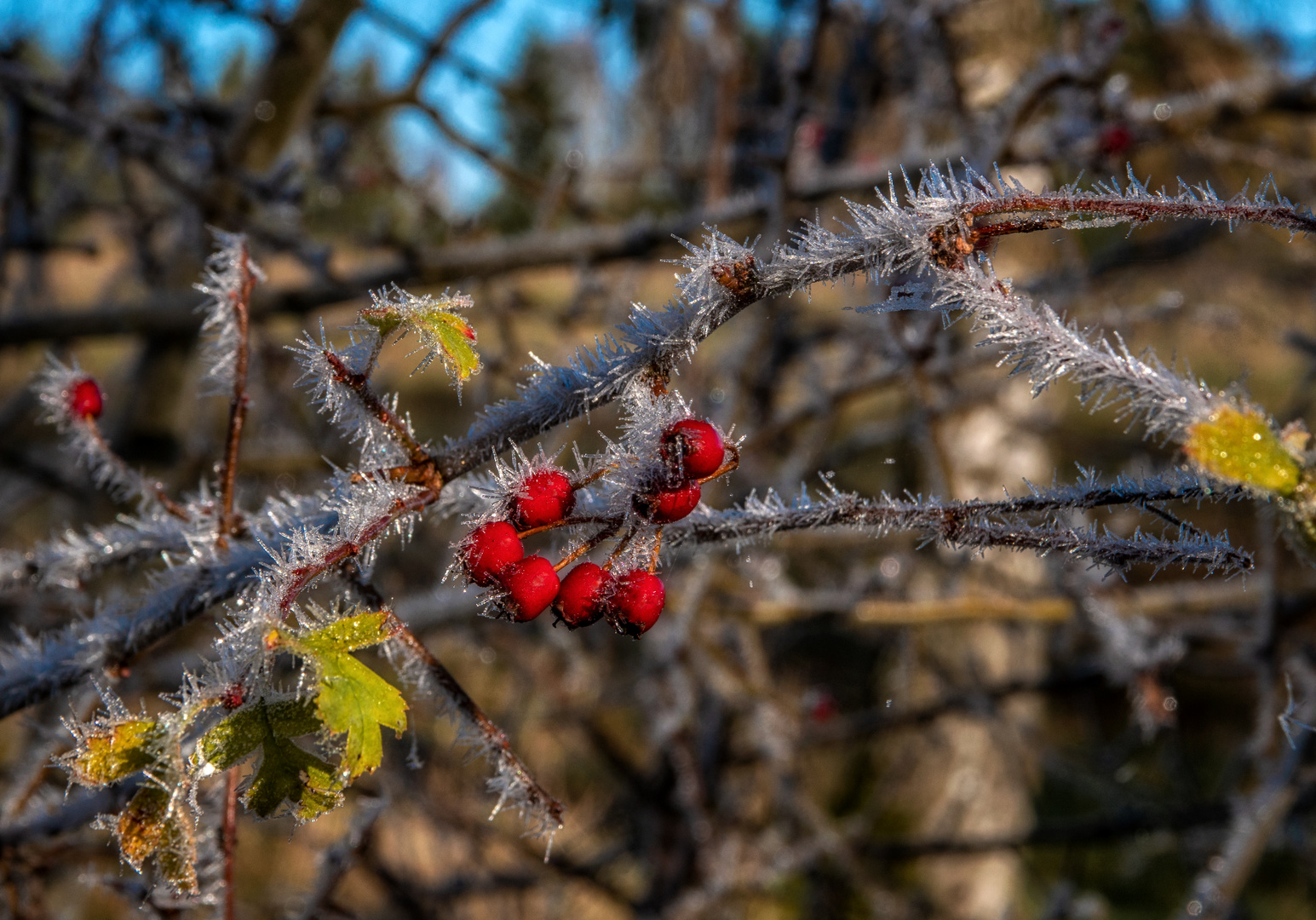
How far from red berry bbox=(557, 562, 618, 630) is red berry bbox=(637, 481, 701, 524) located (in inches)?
2.7

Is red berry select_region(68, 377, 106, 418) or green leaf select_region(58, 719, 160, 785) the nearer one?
green leaf select_region(58, 719, 160, 785)

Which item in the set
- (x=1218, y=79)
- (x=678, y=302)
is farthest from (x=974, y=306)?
(x=1218, y=79)

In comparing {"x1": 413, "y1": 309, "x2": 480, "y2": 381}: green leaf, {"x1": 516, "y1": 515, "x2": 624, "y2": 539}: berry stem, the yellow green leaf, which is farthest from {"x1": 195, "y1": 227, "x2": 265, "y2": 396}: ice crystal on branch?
the yellow green leaf

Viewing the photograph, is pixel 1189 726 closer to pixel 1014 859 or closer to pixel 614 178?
pixel 1014 859

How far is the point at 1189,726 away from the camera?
995cm

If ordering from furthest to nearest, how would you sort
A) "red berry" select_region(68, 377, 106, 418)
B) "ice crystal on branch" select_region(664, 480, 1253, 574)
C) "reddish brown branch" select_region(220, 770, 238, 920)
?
"red berry" select_region(68, 377, 106, 418) < "reddish brown branch" select_region(220, 770, 238, 920) < "ice crystal on branch" select_region(664, 480, 1253, 574)

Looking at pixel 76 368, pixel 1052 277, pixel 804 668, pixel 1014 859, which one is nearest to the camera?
pixel 76 368

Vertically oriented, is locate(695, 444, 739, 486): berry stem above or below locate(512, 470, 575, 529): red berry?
above

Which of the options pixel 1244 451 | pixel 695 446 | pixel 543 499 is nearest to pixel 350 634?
pixel 543 499

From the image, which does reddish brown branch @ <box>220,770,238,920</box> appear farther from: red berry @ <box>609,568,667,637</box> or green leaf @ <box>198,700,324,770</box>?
red berry @ <box>609,568,667,637</box>

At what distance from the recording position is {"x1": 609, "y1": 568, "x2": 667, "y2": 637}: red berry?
2.42 feet

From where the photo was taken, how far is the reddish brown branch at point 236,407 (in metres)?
0.92

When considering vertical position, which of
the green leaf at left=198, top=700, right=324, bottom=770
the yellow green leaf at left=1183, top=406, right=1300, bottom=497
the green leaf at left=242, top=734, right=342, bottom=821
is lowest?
the green leaf at left=242, top=734, right=342, bottom=821

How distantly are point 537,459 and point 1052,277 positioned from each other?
7.17ft
